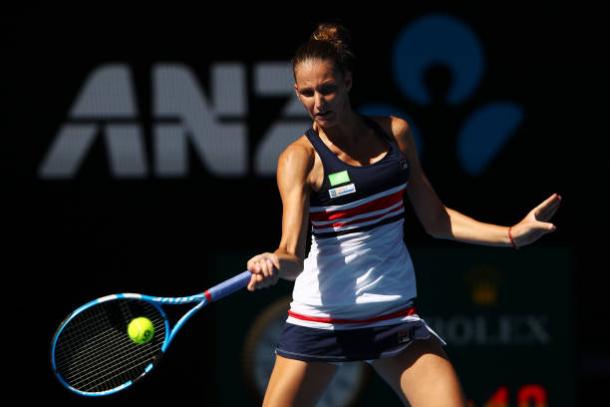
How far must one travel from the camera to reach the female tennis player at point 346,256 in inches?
196

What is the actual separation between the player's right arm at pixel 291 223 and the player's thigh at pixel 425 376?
0.50 metres

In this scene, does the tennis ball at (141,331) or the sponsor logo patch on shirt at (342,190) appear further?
the tennis ball at (141,331)

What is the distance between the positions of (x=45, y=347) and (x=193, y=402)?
2.67ft

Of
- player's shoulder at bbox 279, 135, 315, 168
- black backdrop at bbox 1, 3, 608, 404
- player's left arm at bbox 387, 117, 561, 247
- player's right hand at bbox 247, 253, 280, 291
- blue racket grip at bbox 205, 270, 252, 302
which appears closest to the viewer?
player's right hand at bbox 247, 253, 280, 291

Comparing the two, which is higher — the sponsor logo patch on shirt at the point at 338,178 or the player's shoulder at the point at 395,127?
the player's shoulder at the point at 395,127

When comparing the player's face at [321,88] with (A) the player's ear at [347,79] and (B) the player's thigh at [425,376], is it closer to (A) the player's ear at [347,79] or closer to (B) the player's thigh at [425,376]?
(A) the player's ear at [347,79]

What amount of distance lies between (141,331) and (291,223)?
0.75m

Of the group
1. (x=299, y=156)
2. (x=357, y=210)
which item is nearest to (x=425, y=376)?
(x=357, y=210)

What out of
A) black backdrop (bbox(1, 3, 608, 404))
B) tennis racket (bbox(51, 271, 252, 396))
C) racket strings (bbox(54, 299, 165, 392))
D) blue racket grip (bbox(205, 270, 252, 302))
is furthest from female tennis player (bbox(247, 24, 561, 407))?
black backdrop (bbox(1, 3, 608, 404))

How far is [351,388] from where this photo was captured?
300 inches

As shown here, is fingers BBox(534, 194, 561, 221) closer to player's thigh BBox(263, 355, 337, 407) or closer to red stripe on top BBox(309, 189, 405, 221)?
red stripe on top BBox(309, 189, 405, 221)

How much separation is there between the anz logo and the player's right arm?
2.61 meters

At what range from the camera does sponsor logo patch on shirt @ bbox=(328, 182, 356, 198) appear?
5020mm

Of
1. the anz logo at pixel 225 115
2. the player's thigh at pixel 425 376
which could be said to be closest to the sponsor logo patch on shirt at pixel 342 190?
the player's thigh at pixel 425 376
